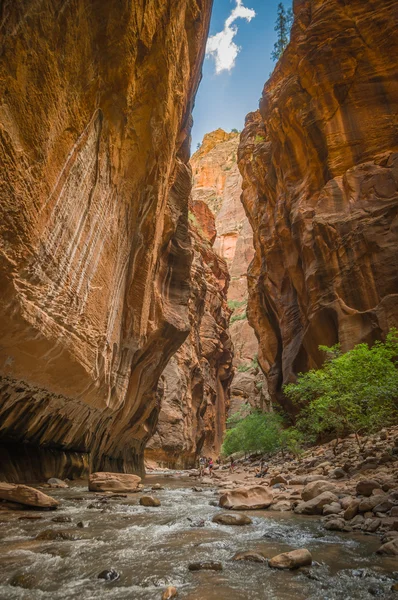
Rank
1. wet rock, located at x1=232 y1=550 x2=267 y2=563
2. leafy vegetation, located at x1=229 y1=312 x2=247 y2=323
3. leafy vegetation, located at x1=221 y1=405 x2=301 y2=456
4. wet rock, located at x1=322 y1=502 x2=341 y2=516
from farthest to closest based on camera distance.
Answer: leafy vegetation, located at x1=229 y1=312 x2=247 y2=323
leafy vegetation, located at x1=221 y1=405 x2=301 y2=456
wet rock, located at x1=322 y1=502 x2=341 y2=516
wet rock, located at x1=232 y1=550 x2=267 y2=563

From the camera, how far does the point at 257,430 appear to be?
26.9 meters

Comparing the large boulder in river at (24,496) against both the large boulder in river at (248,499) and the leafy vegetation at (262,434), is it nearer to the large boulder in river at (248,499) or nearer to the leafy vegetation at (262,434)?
the large boulder in river at (248,499)

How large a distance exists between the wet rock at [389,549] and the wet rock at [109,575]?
10.1 ft

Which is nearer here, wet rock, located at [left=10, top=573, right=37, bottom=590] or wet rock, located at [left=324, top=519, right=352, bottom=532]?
wet rock, located at [left=10, top=573, right=37, bottom=590]

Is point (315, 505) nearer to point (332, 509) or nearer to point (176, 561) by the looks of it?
point (332, 509)

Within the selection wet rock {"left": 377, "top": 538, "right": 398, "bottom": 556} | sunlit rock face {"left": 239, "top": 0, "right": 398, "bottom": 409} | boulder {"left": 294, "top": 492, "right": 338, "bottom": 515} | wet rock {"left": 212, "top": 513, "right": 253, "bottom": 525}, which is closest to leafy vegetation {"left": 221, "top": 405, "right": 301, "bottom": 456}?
sunlit rock face {"left": 239, "top": 0, "right": 398, "bottom": 409}

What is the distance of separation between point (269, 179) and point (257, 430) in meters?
19.9

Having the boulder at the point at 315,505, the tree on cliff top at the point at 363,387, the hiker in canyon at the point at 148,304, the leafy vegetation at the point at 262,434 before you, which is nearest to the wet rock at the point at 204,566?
the hiker in canyon at the point at 148,304

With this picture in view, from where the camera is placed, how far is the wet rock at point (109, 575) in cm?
342

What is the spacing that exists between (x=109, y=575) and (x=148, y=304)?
10270 mm

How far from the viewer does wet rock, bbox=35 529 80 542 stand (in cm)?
453

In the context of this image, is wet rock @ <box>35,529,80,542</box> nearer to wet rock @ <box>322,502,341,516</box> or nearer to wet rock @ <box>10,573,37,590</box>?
wet rock @ <box>10,573,37,590</box>

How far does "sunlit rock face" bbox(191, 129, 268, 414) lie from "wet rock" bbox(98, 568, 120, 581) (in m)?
41.3

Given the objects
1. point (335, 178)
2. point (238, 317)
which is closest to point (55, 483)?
point (335, 178)
